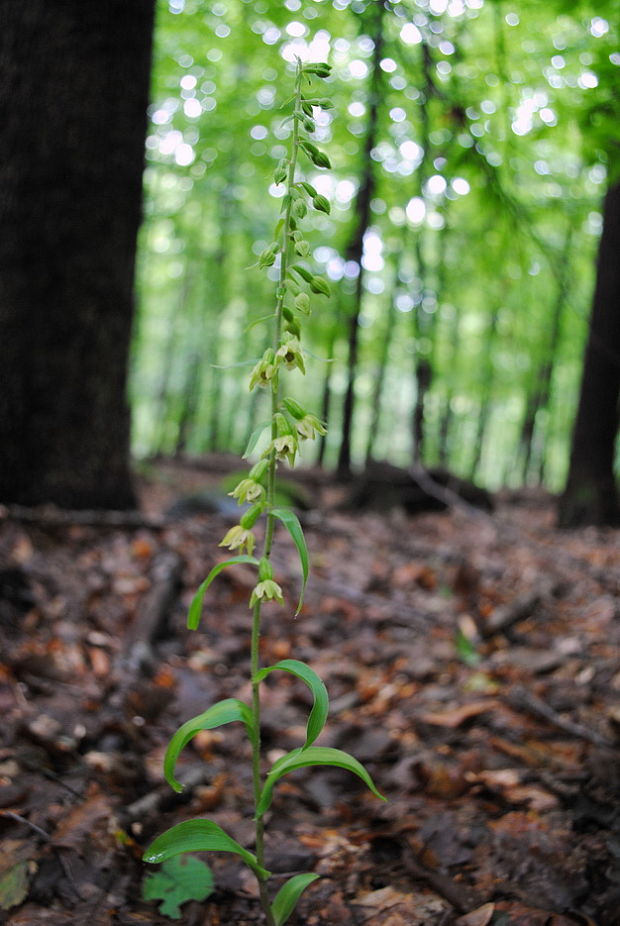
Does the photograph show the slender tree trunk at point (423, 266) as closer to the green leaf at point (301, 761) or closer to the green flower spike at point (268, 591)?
the green flower spike at point (268, 591)

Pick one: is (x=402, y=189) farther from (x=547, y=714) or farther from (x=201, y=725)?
(x=201, y=725)

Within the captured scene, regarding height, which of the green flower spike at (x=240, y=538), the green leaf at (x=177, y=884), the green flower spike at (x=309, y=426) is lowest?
the green leaf at (x=177, y=884)

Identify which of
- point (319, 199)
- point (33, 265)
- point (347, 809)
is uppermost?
point (33, 265)

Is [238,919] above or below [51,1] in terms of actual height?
below

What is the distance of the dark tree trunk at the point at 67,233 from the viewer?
3670mm

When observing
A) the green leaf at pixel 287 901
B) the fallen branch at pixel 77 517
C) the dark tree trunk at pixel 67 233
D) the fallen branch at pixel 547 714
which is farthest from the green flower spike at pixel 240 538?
the dark tree trunk at pixel 67 233

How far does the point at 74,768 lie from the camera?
7.08ft

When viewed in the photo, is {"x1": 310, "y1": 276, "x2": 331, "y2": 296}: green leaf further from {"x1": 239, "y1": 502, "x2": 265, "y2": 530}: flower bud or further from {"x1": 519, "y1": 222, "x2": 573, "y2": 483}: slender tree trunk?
{"x1": 519, "y1": 222, "x2": 573, "y2": 483}: slender tree trunk

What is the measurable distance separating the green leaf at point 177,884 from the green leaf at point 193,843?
0.38 meters

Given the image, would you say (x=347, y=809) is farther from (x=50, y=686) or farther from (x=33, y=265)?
(x=33, y=265)

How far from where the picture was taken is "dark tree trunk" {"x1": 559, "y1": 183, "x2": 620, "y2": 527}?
6.94 m

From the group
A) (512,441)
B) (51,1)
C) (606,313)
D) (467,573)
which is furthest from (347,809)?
(512,441)

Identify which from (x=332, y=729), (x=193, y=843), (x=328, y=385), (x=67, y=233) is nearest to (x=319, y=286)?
(x=193, y=843)

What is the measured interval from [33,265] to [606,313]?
225 inches
